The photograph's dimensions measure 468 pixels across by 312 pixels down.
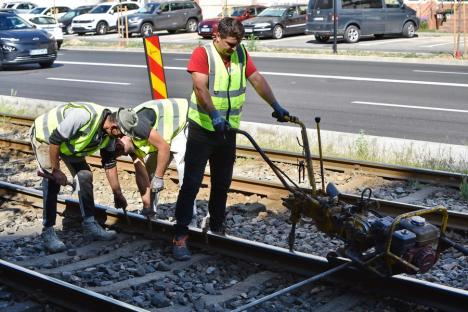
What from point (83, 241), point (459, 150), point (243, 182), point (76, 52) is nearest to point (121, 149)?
point (83, 241)

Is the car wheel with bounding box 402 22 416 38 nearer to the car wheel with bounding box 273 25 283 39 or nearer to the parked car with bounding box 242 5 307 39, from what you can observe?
the parked car with bounding box 242 5 307 39

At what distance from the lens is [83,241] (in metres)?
7.63

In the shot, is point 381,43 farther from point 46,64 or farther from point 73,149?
point 73,149

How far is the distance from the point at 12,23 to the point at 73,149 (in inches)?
742

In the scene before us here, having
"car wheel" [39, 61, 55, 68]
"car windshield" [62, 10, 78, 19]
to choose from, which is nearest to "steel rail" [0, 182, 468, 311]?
"car wheel" [39, 61, 55, 68]

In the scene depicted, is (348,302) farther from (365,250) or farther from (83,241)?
(83,241)

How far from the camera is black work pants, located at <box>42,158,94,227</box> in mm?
7332

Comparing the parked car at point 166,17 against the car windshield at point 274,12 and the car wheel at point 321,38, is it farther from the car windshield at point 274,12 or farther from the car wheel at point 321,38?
the car wheel at point 321,38

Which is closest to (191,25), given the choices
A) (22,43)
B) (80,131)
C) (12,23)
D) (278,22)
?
(278,22)

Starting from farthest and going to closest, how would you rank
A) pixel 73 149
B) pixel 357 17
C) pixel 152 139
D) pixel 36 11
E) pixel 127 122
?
pixel 36 11, pixel 357 17, pixel 73 149, pixel 152 139, pixel 127 122

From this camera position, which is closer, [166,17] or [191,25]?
Result: [166,17]

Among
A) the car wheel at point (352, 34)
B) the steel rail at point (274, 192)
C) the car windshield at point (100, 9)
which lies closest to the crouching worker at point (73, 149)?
the steel rail at point (274, 192)

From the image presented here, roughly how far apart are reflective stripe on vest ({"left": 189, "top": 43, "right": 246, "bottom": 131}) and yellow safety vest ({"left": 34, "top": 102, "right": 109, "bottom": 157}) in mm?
801

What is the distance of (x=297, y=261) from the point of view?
6469 millimetres
